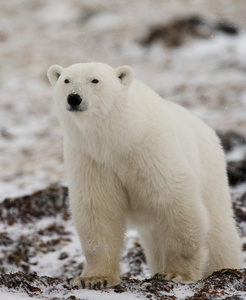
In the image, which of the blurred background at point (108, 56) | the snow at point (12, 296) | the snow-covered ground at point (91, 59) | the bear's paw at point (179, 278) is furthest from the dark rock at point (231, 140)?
the snow at point (12, 296)

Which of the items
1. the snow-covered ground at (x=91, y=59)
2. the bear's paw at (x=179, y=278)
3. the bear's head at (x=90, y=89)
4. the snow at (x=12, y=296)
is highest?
the snow-covered ground at (x=91, y=59)

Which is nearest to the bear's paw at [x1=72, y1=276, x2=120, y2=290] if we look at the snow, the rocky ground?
the rocky ground

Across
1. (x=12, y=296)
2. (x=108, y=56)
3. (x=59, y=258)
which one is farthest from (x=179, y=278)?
(x=108, y=56)

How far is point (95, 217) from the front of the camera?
4.52 m

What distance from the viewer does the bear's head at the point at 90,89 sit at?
409 cm

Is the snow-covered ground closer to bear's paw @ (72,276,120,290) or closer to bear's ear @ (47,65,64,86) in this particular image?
bear's paw @ (72,276,120,290)

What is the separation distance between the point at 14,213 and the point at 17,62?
10476 mm

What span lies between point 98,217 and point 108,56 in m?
13.3

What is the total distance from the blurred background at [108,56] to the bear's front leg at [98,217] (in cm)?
388

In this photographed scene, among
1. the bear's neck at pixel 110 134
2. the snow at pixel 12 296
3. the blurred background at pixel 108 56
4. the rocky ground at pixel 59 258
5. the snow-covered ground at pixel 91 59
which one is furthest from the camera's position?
the blurred background at pixel 108 56

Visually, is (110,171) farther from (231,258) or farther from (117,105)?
(231,258)

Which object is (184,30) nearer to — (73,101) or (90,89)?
(90,89)

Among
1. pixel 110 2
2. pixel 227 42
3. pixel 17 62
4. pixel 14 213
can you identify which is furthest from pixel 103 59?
pixel 14 213

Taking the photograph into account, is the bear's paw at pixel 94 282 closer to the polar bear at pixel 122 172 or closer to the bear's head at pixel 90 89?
the polar bear at pixel 122 172
